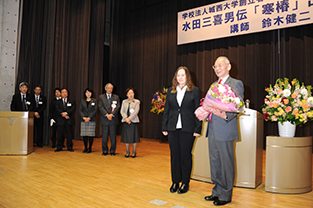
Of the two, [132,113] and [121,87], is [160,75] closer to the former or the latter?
[121,87]

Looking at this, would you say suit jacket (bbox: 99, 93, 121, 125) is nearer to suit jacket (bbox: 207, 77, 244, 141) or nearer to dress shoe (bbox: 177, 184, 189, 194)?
dress shoe (bbox: 177, 184, 189, 194)

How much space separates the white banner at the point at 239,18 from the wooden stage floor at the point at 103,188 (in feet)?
13.7

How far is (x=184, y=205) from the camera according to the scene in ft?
8.17

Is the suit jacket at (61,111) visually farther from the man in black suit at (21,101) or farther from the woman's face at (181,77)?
the woman's face at (181,77)

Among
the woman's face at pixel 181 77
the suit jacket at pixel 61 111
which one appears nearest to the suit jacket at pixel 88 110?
the suit jacket at pixel 61 111

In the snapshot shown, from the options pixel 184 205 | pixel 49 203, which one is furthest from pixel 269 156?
pixel 49 203

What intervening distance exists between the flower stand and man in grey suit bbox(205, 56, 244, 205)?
83cm

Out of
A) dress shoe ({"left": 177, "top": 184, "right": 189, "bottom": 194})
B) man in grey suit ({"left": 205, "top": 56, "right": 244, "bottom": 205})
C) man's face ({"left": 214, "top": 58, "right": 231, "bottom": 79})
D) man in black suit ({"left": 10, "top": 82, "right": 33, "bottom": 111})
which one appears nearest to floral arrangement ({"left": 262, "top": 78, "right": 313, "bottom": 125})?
man in grey suit ({"left": 205, "top": 56, "right": 244, "bottom": 205})

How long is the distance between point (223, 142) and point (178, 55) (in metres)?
6.25

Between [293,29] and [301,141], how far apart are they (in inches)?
167

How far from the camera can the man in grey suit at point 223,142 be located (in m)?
2.46

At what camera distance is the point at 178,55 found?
8422 millimetres

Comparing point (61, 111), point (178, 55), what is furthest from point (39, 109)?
point (178, 55)

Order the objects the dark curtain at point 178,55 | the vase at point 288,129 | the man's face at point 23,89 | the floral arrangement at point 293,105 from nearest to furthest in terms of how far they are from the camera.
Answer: the floral arrangement at point 293,105 < the vase at point 288,129 < the man's face at point 23,89 < the dark curtain at point 178,55
